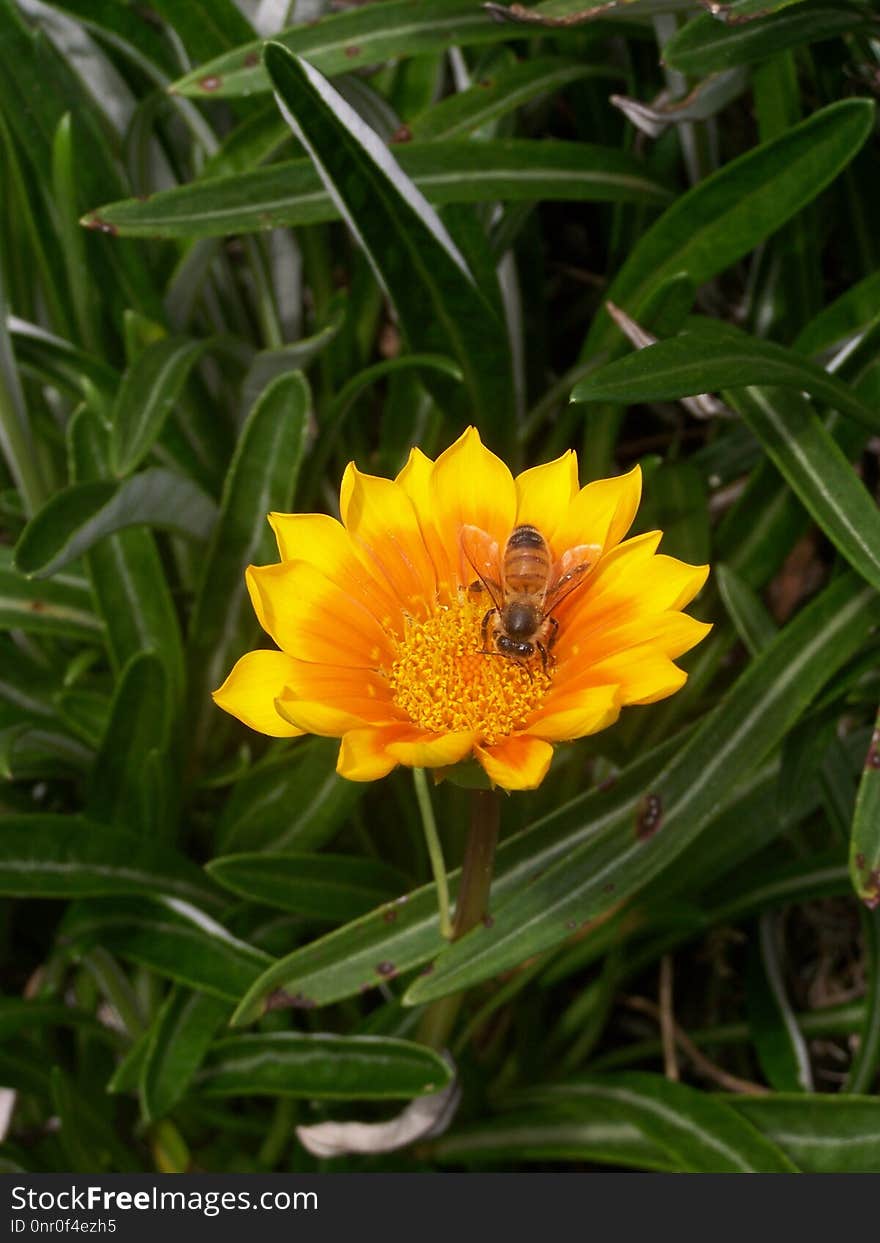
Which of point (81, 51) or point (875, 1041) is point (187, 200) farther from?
point (875, 1041)

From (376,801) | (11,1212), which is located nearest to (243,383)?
(376,801)

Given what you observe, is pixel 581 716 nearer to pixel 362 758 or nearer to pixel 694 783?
pixel 362 758

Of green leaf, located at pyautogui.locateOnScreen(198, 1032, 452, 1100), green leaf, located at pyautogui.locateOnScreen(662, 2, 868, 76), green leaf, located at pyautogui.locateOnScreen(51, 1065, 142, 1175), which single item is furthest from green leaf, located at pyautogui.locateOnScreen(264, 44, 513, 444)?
green leaf, located at pyautogui.locateOnScreen(51, 1065, 142, 1175)

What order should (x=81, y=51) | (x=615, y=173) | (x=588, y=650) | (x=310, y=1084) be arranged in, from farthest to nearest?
(x=81, y=51) < (x=615, y=173) < (x=310, y=1084) < (x=588, y=650)

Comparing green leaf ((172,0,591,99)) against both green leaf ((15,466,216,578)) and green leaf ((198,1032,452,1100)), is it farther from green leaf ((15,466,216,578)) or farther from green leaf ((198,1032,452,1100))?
green leaf ((198,1032,452,1100))

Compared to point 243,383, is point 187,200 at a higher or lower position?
higher

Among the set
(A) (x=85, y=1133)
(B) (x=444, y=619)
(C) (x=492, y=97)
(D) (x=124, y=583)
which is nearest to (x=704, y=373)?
(B) (x=444, y=619)
